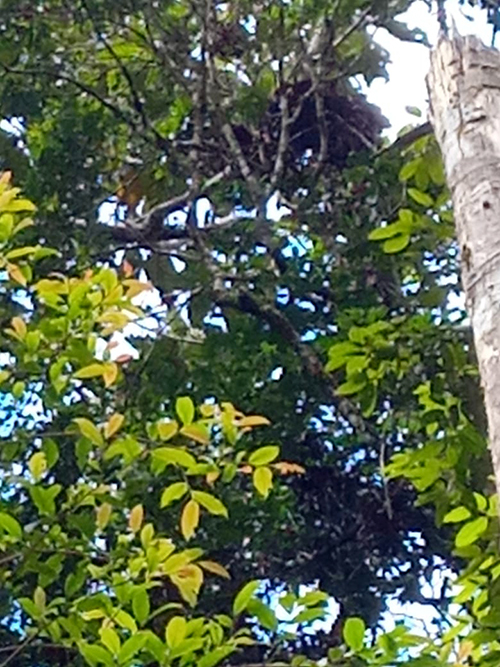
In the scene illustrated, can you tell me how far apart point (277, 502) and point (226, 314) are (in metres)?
0.91

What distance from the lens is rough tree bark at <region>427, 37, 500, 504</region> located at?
217cm

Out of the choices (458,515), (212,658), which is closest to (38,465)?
(212,658)

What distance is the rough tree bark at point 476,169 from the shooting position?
2168 millimetres

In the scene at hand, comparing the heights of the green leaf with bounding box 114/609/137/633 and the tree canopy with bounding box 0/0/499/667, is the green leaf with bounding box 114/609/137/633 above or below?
below

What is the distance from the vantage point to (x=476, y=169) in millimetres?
2555

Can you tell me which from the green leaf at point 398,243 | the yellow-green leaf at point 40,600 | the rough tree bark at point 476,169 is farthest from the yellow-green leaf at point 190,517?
the rough tree bark at point 476,169

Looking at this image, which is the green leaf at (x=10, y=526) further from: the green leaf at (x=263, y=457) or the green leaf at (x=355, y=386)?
the green leaf at (x=355, y=386)

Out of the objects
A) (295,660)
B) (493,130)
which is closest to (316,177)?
(295,660)

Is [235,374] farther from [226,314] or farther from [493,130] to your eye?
[493,130]

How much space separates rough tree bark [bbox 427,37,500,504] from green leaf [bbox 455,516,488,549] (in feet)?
3.10

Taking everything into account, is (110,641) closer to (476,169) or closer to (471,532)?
(471,532)

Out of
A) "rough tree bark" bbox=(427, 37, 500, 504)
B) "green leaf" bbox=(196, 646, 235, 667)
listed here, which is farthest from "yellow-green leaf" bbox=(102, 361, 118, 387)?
"rough tree bark" bbox=(427, 37, 500, 504)

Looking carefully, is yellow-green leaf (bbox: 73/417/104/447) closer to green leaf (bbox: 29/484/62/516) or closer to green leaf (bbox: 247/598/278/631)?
green leaf (bbox: 29/484/62/516)

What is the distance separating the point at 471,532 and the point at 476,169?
101 centimetres
